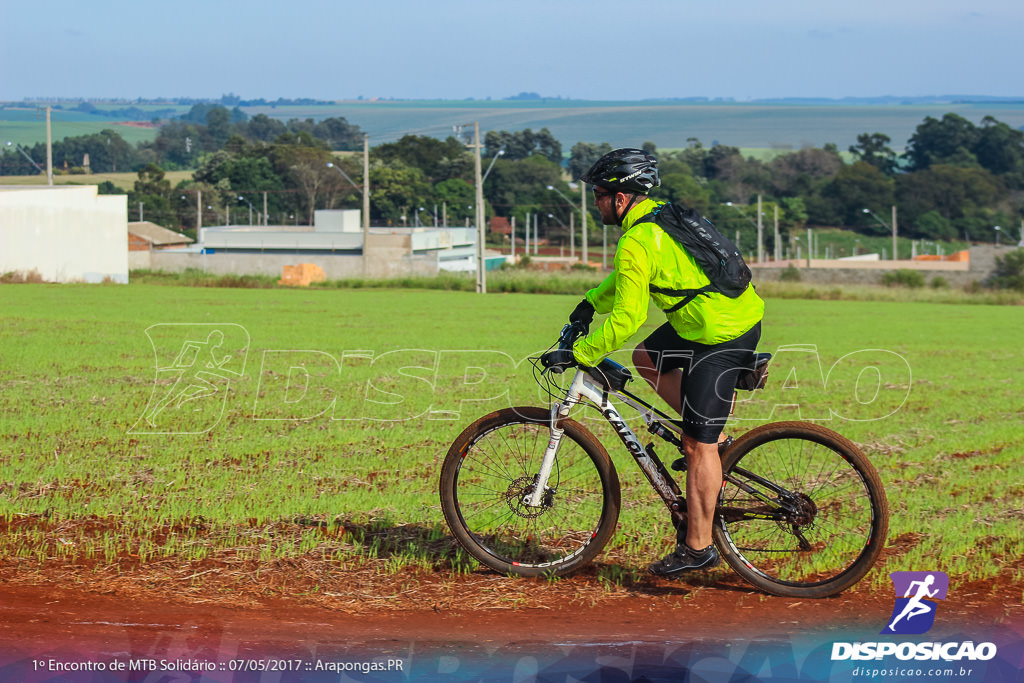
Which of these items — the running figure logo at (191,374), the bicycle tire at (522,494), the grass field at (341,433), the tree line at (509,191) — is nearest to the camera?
the bicycle tire at (522,494)

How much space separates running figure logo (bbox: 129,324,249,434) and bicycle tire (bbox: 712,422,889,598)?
6299 millimetres

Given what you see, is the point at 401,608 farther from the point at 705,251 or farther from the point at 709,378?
the point at 705,251

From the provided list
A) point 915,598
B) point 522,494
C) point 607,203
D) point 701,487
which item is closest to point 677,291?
point 607,203

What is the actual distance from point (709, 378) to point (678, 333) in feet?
0.98

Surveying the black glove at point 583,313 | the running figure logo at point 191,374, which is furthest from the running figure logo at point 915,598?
the running figure logo at point 191,374

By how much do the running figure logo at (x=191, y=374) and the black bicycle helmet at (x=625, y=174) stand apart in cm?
627

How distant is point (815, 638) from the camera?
5.21m

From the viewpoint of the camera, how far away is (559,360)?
5672mm

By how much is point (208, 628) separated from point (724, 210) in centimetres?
9969

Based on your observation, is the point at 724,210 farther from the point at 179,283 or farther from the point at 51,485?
the point at 51,485

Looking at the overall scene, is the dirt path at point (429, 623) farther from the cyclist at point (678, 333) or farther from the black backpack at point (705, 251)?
the black backpack at point (705, 251)

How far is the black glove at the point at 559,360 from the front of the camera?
5.67m

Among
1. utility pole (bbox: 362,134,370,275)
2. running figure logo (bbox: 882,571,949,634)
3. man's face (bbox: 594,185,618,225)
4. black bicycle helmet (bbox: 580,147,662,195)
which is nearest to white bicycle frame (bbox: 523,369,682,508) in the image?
man's face (bbox: 594,185,618,225)

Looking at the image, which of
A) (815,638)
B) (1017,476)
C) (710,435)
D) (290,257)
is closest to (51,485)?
(710,435)
